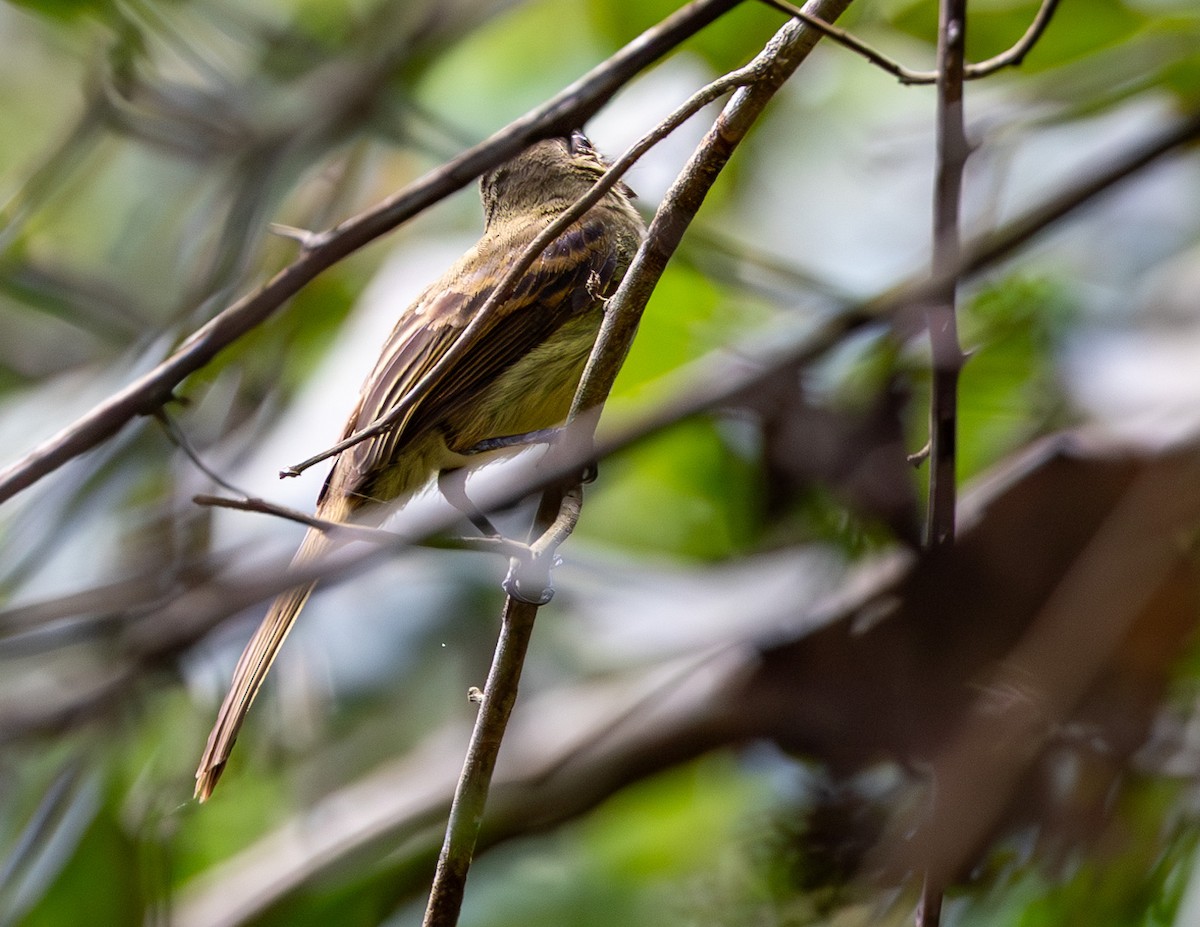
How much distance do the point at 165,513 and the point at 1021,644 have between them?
8.46 feet

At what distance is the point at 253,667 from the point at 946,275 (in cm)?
183

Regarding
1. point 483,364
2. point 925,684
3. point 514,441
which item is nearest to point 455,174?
point 925,684

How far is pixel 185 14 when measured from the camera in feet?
18.0

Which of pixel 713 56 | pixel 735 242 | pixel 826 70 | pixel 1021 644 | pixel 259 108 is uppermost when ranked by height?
pixel 259 108

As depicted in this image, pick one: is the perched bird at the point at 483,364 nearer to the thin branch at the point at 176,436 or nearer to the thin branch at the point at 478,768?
the thin branch at the point at 176,436

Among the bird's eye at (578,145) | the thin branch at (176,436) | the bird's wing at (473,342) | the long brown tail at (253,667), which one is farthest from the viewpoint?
the bird's eye at (578,145)

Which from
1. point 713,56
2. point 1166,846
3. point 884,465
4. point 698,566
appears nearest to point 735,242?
point 713,56

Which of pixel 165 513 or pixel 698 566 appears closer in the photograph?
pixel 165 513

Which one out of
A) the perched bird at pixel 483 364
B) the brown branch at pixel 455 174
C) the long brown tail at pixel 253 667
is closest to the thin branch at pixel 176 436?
the brown branch at pixel 455 174

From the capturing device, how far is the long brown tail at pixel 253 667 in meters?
2.84

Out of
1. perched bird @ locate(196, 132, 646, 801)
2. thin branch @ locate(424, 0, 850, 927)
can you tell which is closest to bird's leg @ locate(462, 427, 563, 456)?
perched bird @ locate(196, 132, 646, 801)

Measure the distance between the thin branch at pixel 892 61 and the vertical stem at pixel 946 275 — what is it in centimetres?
8

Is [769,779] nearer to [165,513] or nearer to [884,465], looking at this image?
[884,465]

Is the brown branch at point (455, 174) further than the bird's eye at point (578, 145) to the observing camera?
No
